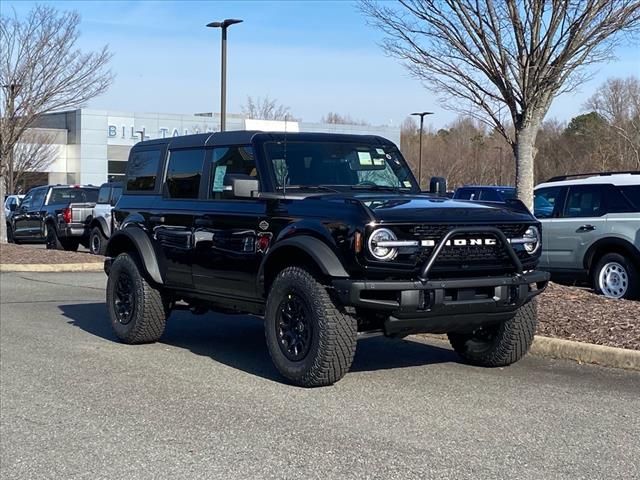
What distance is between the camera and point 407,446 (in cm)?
535

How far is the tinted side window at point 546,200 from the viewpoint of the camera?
13078 millimetres

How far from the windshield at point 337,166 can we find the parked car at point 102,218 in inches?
516

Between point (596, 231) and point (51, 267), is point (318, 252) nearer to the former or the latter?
point (596, 231)

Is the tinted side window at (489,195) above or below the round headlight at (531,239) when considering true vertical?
above

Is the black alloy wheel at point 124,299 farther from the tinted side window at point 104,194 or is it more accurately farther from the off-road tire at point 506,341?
the tinted side window at point 104,194

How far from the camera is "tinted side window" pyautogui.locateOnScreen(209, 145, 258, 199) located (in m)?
7.85

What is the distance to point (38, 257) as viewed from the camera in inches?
731

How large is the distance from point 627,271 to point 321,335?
6.59 meters

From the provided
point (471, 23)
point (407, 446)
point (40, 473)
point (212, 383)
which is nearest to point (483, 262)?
point (407, 446)

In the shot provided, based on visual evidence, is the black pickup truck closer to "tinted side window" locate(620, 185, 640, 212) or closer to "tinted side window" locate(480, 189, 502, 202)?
"tinted side window" locate(480, 189, 502, 202)

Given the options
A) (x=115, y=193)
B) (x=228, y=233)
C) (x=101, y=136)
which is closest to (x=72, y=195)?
(x=115, y=193)

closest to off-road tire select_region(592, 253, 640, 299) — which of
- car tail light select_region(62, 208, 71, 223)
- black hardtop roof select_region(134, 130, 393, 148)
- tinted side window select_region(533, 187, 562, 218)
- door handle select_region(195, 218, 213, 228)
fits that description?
tinted side window select_region(533, 187, 562, 218)

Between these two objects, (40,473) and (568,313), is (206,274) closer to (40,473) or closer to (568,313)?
(40,473)

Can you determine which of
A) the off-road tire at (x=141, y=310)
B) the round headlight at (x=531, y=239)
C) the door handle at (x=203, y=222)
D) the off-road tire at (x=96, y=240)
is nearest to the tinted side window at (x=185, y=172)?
the door handle at (x=203, y=222)
